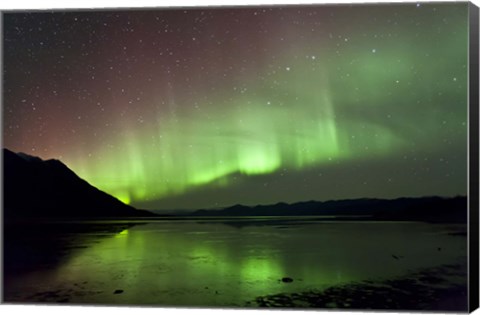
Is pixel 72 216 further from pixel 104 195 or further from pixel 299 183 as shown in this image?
pixel 299 183

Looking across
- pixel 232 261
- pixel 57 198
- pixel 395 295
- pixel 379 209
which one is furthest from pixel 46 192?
pixel 395 295

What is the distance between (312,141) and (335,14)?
89 centimetres

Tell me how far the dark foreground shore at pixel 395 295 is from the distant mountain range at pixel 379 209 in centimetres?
36

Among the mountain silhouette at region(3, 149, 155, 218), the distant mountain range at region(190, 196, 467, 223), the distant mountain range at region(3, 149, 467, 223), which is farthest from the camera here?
the mountain silhouette at region(3, 149, 155, 218)

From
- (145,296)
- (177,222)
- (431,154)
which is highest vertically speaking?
(431,154)

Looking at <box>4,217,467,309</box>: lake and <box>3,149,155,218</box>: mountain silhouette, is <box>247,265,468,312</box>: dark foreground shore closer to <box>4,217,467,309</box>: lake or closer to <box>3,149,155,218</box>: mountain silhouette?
<box>4,217,467,309</box>: lake

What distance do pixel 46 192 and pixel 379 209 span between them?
2414 millimetres

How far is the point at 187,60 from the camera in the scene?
23.5ft

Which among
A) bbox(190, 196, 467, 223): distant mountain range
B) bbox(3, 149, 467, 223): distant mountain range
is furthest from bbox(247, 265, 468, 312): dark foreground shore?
bbox(3, 149, 467, 223): distant mountain range

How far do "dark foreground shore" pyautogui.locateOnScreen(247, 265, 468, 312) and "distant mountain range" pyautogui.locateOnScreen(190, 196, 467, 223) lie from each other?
36 centimetres

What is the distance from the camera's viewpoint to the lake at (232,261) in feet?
22.2

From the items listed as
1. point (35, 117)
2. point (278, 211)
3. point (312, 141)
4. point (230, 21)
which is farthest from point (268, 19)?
point (35, 117)

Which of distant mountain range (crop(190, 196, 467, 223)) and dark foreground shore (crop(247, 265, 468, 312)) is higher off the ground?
distant mountain range (crop(190, 196, 467, 223))

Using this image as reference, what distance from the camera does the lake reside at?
6.77m
